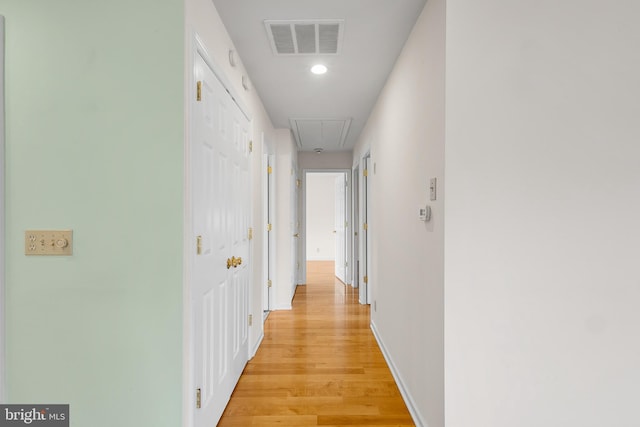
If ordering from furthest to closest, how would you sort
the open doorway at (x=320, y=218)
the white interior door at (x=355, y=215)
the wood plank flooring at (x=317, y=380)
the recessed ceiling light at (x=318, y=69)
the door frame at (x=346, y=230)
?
1. the open doorway at (x=320, y=218)
2. the door frame at (x=346, y=230)
3. the white interior door at (x=355, y=215)
4. the recessed ceiling light at (x=318, y=69)
5. the wood plank flooring at (x=317, y=380)

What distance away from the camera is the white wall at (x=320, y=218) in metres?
9.51

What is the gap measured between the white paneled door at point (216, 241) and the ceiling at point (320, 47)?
1.48 feet

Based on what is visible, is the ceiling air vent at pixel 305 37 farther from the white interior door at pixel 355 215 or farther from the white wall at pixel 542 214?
the white interior door at pixel 355 215

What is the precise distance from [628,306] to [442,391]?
839 mm

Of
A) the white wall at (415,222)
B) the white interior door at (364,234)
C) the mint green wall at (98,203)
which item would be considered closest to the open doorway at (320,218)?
the white interior door at (364,234)

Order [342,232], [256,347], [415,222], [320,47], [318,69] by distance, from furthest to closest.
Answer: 1. [342,232]
2. [256,347]
3. [318,69]
4. [320,47]
5. [415,222]

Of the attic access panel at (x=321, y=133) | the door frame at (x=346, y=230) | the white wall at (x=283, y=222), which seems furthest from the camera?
the door frame at (x=346, y=230)

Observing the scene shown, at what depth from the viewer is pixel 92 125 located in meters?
1.50

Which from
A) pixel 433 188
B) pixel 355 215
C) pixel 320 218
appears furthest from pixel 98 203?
pixel 320 218

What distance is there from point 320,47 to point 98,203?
1755 millimetres

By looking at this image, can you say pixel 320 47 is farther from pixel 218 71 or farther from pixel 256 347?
pixel 256 347

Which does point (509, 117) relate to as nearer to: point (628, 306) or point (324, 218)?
point (628, 306)

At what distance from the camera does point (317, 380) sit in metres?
2.55

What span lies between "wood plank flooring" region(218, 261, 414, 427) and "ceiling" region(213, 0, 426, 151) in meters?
2.41
